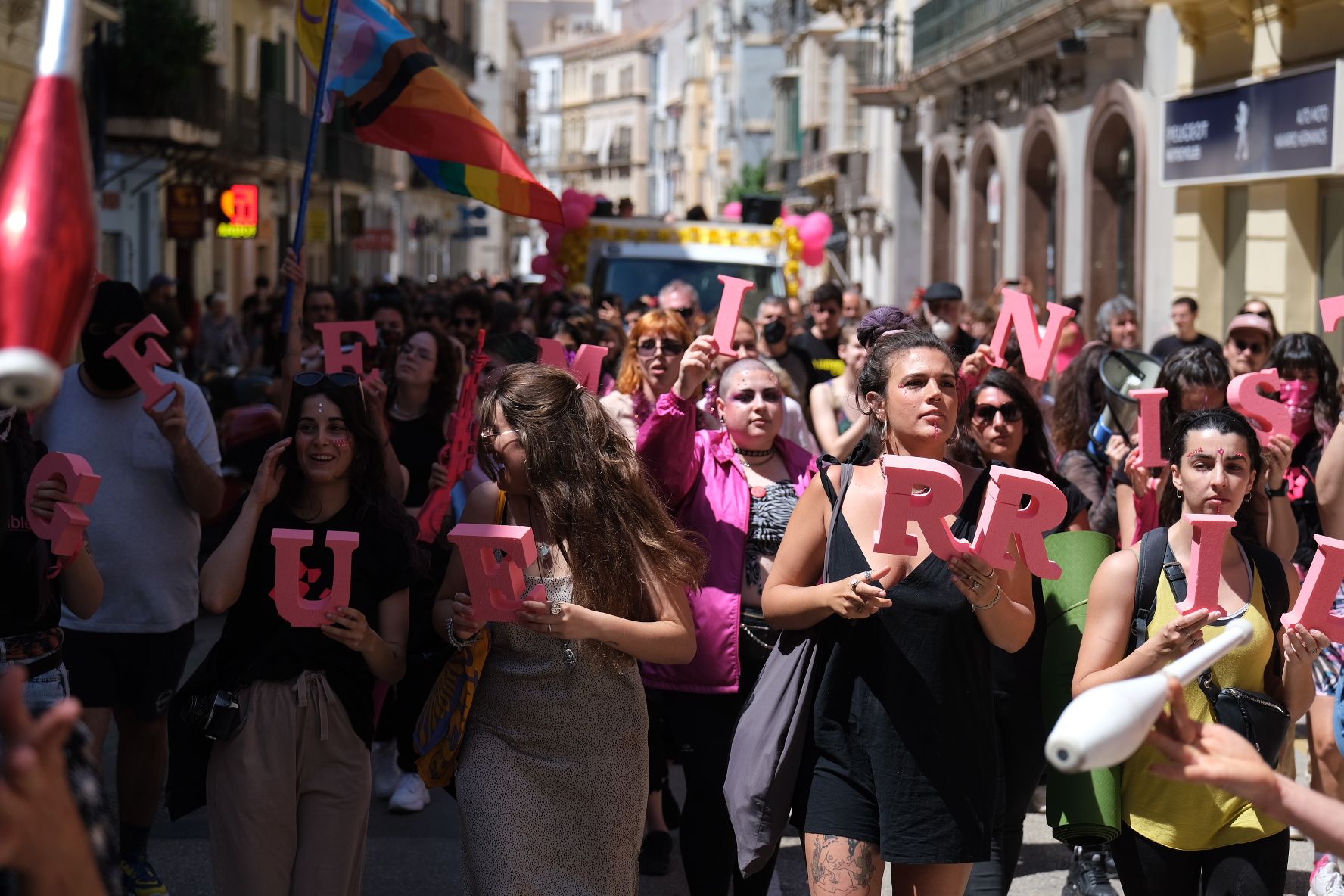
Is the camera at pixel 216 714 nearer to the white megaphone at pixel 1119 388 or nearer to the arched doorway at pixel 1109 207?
the white megaphone at pixel 1119 388

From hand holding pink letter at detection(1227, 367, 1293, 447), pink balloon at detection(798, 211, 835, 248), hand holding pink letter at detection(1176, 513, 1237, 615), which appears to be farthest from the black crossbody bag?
pink balloon at detection(798, 211, 835, 248)

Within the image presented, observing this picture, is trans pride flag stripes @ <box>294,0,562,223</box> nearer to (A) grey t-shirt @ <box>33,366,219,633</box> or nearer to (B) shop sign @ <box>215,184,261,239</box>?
(A) grey t-shirt @ <box>33,366,219,633</box>

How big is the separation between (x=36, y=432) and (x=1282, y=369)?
462cm

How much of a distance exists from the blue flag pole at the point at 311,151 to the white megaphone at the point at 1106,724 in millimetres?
5254

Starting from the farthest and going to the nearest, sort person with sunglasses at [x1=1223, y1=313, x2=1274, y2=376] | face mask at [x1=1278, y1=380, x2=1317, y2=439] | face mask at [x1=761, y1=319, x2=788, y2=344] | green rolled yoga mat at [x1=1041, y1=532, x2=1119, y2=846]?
face mask at [x1=761, y1=319, x2=788, y2=344]
person with sunglasses at [x1=1223, y1=313, x2=1274, y2=376]
face mask at [x1=1278, y1=380, x2=1317, y2=439]
green rolled yoga mat at [x1=1041, y1=532, x2=1119, y2=846]

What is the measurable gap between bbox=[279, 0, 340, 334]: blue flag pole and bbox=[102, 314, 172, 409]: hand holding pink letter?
161 cm

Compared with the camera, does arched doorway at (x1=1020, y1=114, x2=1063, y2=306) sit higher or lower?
higher

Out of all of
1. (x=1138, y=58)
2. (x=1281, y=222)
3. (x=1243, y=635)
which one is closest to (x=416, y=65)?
(x=1243, y=635)

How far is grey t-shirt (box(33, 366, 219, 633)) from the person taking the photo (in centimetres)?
565

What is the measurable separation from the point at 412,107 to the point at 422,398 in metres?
1.36

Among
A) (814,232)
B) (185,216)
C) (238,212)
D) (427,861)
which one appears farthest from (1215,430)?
(185,216)

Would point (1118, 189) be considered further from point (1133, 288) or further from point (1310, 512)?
point (1310, 512)

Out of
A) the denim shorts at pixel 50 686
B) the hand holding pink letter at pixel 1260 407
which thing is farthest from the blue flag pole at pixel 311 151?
the hand holding pink letter at pixel 1260 407

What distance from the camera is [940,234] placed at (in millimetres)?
33938
